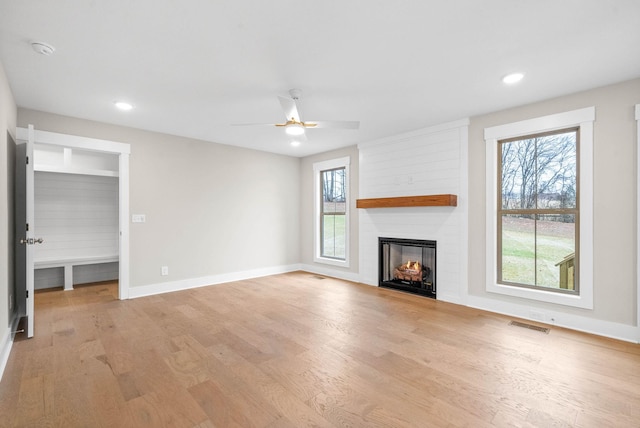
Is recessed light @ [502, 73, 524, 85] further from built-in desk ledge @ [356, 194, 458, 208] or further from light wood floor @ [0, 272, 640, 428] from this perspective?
light wood floor @ [0, 272, 640, 428]

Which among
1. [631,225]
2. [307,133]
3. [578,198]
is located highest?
[307,133]

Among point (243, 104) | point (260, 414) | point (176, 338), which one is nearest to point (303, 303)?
point (176, 338)

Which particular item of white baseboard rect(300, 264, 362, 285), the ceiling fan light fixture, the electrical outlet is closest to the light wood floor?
the electrical outlet

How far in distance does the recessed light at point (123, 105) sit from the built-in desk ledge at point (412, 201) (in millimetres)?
3552

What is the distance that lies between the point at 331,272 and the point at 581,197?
404 centimetres

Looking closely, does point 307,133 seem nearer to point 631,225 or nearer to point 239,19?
point 239,19

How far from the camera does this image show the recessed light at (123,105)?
356cm

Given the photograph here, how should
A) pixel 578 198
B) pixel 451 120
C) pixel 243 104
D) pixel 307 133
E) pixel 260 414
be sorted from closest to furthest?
1. pixel 260 414
2. pixel 578 198
3. pixel 243 104
4. pixel 451 120
5. pixel 307 133

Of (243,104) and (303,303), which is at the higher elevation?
(243,104)

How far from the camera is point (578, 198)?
332cm

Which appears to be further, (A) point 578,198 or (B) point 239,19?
(A) point 578,198

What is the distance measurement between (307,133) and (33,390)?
4088 millimetres

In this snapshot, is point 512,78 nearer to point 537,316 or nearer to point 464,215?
point 464,215

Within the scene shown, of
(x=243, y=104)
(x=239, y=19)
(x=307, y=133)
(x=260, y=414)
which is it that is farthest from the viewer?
(x=307, y=133)
